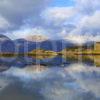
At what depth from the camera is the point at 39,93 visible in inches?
709

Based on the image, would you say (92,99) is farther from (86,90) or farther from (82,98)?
(86,90)

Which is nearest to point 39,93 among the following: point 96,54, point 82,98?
point 82,98

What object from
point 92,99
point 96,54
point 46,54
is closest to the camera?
point 92,99

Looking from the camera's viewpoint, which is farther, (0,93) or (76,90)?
(76,90)

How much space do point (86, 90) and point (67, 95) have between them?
1.90 m

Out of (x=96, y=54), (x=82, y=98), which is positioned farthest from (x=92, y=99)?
(x=96, y=54)

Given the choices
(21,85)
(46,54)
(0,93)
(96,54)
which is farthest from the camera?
(46,54)

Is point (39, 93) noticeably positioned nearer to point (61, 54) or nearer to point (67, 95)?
point (67, 95)

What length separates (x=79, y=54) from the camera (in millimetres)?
82438

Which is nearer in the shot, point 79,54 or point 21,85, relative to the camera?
point 21,85

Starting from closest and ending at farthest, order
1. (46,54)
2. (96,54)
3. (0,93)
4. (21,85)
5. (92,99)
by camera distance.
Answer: (92,99) → (0,93) → (21,85) → (96,54) → (46,54)

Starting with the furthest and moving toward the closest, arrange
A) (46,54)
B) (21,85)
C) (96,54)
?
(46,54), (96,54), (21,85)

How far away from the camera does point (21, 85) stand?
69.8 feet

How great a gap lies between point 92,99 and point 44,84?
625 centimetres
